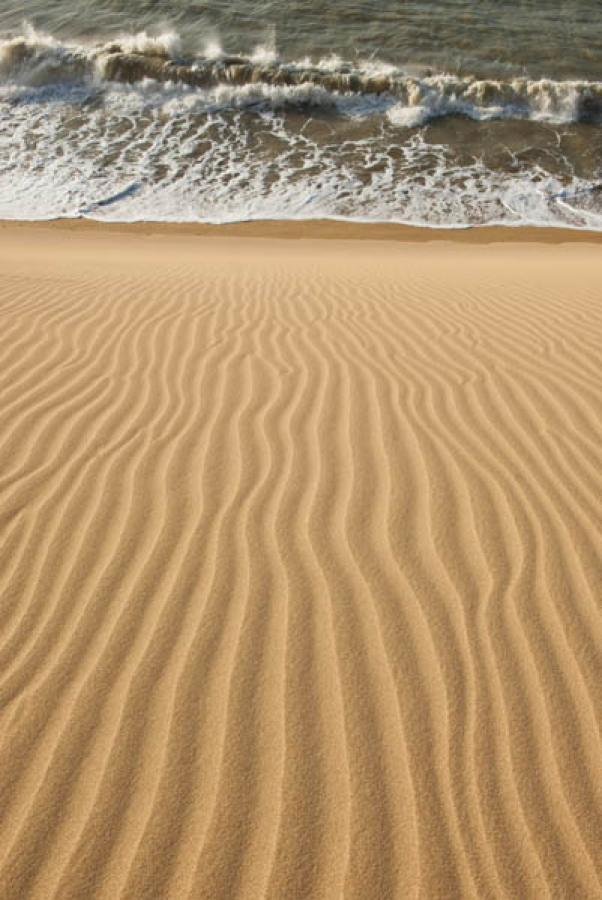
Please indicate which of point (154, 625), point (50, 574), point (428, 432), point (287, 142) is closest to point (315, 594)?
point (154, 625)

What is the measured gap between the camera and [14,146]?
1628 cm

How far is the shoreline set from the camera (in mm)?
13070

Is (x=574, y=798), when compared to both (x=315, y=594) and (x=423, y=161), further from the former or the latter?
(x=423, y=161)

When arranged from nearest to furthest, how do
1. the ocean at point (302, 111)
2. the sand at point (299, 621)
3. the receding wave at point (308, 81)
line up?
the sand at point (299, 621)
the ocean at point (302, 111)
the receding wave at point (308, 81)

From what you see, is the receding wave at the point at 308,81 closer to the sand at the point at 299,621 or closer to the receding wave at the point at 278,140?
the receding wave at the point at 278,140

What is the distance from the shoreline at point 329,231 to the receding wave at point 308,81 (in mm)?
5454

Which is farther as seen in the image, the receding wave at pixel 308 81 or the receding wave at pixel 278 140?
the receding wave at pixel 308 81

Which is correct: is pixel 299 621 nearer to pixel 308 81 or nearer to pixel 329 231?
pixel 329 231

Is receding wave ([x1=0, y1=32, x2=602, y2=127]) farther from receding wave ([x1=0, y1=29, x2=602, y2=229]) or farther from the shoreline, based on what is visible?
the shoreline

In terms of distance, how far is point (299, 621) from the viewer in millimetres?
2697

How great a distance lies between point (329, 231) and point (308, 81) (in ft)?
25.4

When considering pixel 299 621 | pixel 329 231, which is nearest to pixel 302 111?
pixel 329 231

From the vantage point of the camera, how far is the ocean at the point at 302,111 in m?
14.5

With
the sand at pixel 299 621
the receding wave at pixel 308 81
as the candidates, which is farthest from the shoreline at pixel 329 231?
the sand at pixel 299 621
